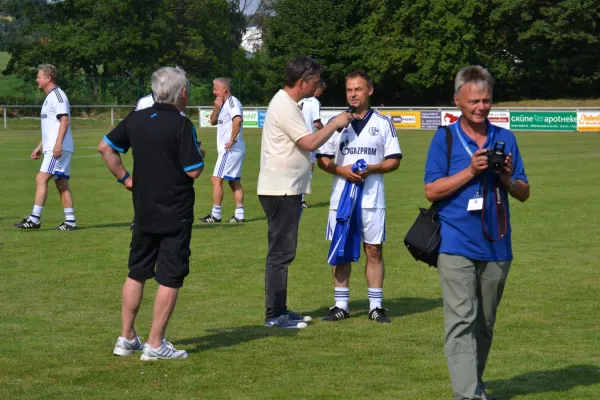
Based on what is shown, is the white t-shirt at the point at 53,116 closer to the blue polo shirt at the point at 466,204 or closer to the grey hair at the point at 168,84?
the grey hair at the point at 168,84

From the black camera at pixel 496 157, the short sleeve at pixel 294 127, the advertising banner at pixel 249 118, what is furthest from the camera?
the advertising banner at pixel 249 118

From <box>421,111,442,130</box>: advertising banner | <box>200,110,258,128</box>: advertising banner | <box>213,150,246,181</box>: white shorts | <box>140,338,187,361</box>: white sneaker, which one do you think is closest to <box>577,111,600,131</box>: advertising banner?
<box>421,111,442,130</box>: advertising banner

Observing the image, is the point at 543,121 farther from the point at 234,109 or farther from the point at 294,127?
the point at 294,127

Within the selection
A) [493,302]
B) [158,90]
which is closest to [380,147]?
[158,90]

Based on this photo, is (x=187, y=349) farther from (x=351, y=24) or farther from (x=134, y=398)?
(x=351, y=24)

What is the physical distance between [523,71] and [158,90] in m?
68.2

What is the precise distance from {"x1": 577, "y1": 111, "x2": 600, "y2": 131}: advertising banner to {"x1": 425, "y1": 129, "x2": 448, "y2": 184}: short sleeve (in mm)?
39686

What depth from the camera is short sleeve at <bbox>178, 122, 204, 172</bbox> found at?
22.3 ft

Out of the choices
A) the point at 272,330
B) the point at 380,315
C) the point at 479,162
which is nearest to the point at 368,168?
the point at 380,315

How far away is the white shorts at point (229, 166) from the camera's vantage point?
15875mm

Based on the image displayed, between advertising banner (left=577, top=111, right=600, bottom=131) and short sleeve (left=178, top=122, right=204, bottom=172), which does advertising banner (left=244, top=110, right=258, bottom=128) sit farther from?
short sleeve (left=178, top=122, right=204, bottom=172)

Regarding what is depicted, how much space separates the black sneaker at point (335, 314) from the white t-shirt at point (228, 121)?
7.42 m

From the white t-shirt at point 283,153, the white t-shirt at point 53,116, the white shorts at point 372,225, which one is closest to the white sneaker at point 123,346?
the white t-shirt at point 283,153

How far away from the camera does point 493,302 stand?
229 inches
